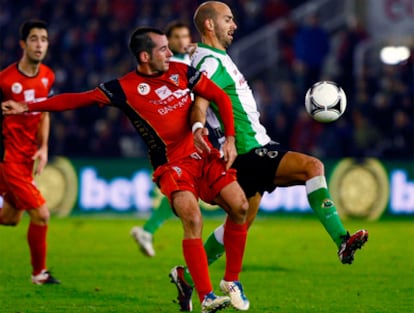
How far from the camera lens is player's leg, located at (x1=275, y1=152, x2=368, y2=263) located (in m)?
8.08

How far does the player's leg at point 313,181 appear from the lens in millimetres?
8078

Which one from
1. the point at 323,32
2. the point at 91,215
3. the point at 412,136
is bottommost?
the point at 91,215

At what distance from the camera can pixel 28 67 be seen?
10094 mm

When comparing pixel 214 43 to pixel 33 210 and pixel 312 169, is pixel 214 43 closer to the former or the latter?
pixel 312 169

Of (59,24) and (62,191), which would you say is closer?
(62,191)

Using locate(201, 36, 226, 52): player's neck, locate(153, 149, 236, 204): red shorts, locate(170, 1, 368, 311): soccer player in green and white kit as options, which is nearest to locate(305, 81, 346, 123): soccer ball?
locate(170, 1, 368, 311): soccer player in green and white kit

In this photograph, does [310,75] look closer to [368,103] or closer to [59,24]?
[368,103]

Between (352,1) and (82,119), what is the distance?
249 inches

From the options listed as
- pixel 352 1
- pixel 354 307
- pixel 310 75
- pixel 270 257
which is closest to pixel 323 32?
pixel 310 75

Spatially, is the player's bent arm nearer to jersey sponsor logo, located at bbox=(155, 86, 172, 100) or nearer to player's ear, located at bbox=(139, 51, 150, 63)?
jersey sponsor logo, located at bbox=(155, 86, 172, 100)

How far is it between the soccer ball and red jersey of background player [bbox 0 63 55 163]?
9.01ft

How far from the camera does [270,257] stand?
40.9 ft

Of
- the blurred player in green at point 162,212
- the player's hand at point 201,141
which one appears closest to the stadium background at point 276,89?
the blurred player in green at point 162,212

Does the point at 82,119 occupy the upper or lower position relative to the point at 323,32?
lower
